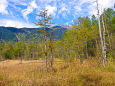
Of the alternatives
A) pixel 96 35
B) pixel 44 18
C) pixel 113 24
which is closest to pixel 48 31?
pixel 44 18

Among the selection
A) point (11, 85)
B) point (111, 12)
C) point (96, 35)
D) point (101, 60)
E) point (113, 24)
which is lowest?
point (11, 85)

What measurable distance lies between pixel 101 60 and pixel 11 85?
5193 millimetres

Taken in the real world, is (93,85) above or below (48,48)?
below

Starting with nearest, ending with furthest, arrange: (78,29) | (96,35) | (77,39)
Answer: (77,39)
(78,29)
(96,35)

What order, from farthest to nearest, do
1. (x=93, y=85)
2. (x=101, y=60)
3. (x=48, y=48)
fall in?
(x=48, y=48), (x=101, y=60), (x=93, y=85)

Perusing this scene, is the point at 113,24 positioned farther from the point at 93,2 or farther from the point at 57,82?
the point at 57,82

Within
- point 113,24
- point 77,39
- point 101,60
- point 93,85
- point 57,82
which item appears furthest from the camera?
point 113,24

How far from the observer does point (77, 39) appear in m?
12.0

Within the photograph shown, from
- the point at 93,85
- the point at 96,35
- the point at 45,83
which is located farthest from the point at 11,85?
the point at 96,35

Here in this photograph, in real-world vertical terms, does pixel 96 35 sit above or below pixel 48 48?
above

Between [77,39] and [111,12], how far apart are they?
58.7 ft

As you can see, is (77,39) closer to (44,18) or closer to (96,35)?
(44,18)

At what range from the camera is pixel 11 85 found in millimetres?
2996

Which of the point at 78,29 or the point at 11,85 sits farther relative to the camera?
the point at 78,29
